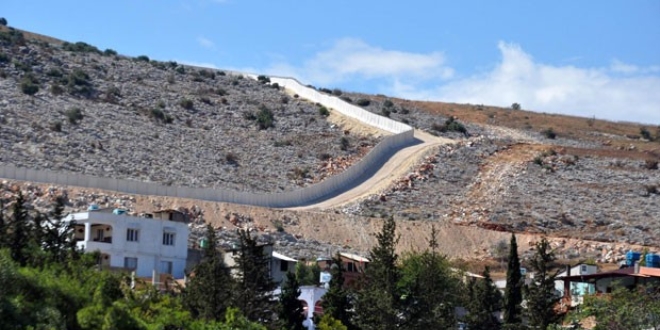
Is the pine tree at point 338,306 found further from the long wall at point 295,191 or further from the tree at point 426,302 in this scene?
the long wall at point 295,191

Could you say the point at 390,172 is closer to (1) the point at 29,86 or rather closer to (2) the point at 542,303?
(1) the point at 29,86

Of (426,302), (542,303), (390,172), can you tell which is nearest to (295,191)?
(390,172)

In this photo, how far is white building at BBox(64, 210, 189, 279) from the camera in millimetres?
72688

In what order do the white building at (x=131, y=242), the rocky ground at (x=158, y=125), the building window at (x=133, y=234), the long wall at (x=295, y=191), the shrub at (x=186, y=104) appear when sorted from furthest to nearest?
the shrub at (x=186, y=104), the rocky ground at (x=158, y=125), the long wall at (x=295, y=191), the building window at (x=133, y=234), the white building at (x=131, y=242)

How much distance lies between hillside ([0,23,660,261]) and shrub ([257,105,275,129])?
0.15m

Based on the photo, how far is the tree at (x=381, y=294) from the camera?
174 ft

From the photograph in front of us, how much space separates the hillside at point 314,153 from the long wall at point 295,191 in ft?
4.88

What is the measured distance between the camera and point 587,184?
122938 mm

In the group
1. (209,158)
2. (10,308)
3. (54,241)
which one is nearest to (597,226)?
(209,158)

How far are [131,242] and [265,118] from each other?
213 ft

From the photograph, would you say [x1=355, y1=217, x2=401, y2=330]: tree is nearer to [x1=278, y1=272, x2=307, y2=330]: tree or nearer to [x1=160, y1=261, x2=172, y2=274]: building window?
[x1=278, y1=272, x2=307, y2=330]: tree

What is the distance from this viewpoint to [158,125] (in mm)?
129125

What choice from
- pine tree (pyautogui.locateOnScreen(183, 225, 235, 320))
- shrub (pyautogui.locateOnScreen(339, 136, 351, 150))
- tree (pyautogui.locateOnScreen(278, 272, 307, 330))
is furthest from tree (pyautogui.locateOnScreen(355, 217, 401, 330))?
shrub (pyautogui.locateOnScreen(339, 136, 351, 150))

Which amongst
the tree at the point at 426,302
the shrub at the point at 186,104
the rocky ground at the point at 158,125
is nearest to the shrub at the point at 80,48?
the rocky ground at the point at 158,125
